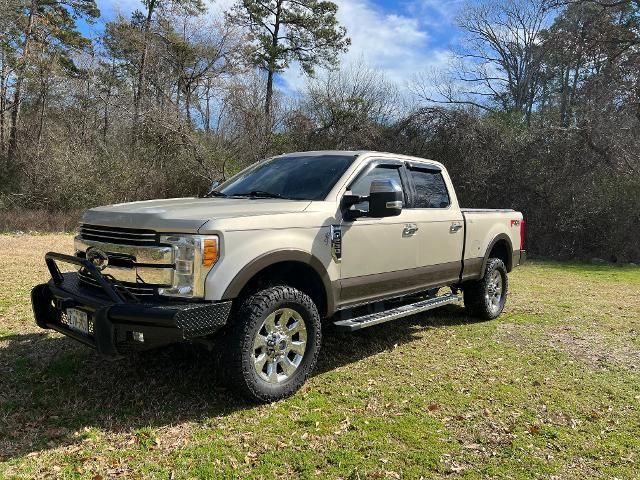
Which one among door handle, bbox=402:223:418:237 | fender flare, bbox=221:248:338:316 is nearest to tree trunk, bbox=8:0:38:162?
door handle, bbox=402:223:418:237

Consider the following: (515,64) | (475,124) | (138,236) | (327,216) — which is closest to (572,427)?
(327,216)

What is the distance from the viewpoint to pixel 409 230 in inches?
206

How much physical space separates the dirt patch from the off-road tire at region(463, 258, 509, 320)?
277mm

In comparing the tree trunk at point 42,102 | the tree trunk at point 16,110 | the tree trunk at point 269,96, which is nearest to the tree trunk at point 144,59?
the tree trunk at point 42,102

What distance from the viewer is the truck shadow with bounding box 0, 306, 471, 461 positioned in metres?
3.57

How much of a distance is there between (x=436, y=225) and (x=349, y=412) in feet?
8.09

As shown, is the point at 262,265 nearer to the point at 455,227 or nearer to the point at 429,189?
the point at 429,189

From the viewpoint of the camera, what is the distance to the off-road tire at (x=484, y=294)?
22.2ft

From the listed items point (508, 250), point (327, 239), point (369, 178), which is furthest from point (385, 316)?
point (508, 250)

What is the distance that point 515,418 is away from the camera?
12.9ft

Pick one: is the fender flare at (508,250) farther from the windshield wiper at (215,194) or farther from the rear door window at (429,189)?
the windshield wiper at (215,194)

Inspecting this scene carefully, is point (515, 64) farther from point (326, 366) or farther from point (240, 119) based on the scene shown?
point (326, 366)

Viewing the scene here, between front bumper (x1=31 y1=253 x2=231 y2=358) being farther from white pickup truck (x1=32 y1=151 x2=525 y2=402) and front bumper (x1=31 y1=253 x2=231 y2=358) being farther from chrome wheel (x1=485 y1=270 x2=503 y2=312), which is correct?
chrome wheel (x1=485 y1=270 x2=503 y2=312)

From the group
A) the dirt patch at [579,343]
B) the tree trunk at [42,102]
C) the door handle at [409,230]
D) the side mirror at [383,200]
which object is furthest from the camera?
the tree trunk at [42,102]
